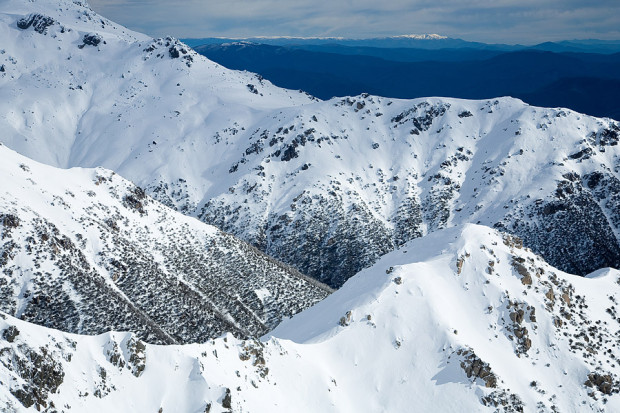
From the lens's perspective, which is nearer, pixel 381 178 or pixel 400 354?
pixel 400 354

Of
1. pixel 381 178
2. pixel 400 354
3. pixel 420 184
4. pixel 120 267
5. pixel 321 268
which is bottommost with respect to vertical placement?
pixel 321 268

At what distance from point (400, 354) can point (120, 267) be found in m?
57.5

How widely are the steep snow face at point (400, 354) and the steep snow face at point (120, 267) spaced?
2953 cm

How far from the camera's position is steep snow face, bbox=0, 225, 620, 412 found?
40.4m

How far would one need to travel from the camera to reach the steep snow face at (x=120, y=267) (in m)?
76.2

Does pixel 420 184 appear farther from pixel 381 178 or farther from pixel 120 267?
pixel 120 267

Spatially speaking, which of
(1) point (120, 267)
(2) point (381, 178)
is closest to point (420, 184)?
(2) point (381, 178)

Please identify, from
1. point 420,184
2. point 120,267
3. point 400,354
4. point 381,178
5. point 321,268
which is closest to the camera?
point 400,354

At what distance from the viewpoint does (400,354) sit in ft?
Result: 177

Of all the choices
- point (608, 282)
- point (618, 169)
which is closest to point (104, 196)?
point (608, 282)

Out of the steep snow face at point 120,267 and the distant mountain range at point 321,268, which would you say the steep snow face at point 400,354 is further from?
the steep snow face at point 120,267

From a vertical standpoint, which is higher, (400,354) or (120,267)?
(400,354)

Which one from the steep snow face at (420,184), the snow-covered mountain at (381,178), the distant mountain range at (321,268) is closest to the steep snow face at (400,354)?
the distant mountain range at (321,268)

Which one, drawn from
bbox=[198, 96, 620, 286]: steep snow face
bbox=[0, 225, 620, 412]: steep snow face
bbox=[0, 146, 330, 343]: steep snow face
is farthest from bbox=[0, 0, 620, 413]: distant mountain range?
bbox=[198, 96, 620, 286]: steep snow face
